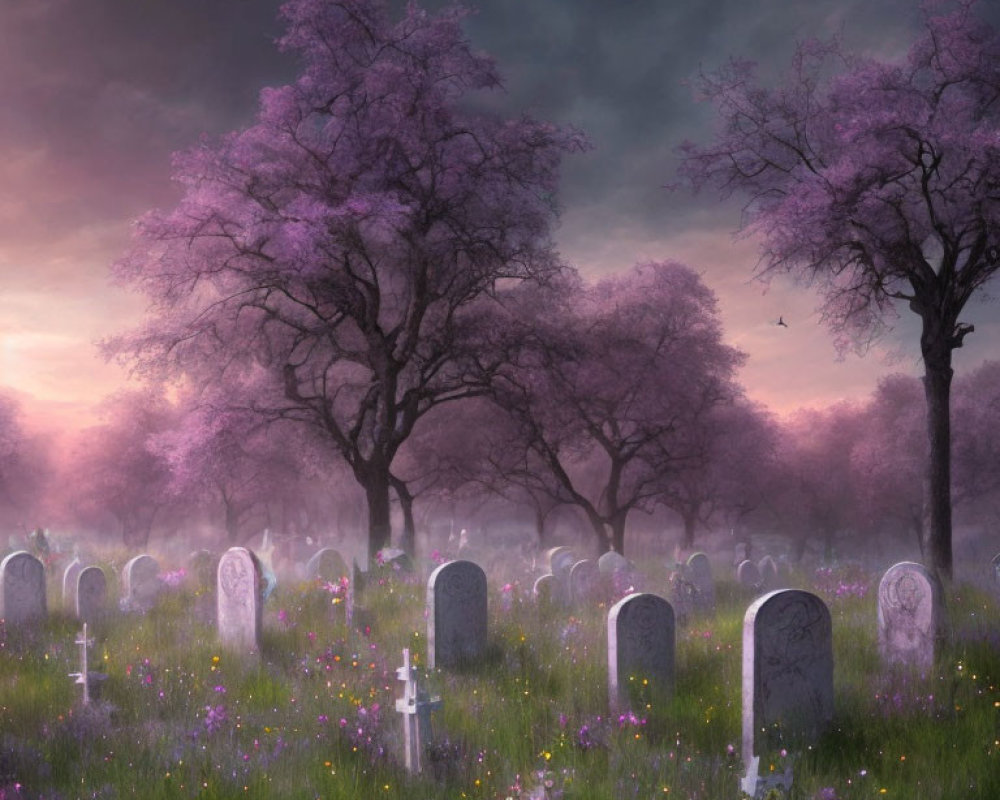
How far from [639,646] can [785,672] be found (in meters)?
1.64

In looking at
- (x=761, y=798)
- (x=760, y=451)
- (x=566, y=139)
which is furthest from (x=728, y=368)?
(x=761, y=798)

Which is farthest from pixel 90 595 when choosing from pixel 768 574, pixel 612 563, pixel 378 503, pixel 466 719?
pixel 768 574

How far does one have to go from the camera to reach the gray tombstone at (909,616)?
9633 mm

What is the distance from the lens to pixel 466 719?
26.5 ft

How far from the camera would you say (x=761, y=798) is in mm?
6121

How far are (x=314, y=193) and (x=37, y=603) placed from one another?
32.0ft

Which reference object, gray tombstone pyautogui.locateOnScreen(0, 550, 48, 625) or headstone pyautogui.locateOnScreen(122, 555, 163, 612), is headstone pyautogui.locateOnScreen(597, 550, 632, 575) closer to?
headstone pyautogui.locateOnScreen(122, 555, 163, 612)

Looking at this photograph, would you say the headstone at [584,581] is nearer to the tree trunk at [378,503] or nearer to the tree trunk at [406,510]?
the tree trunk at [378,503]

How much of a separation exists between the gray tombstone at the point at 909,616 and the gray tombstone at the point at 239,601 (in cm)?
761

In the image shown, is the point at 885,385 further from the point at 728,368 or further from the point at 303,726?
the point at 303,726

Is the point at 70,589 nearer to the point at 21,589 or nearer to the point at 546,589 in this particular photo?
the point at 21,589

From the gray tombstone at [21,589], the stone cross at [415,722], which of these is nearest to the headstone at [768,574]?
the stone cross at [415,722]

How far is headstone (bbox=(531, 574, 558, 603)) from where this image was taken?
543 inches

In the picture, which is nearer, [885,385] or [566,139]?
[566,139]
